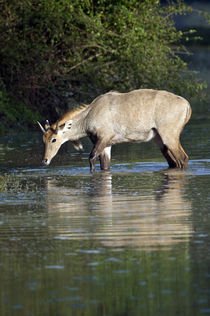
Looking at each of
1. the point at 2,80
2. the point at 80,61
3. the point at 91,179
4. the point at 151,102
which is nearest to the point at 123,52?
the point at 80,61

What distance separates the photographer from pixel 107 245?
8.02 metres

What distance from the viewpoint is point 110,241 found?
820cm

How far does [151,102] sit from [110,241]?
27.3 ft

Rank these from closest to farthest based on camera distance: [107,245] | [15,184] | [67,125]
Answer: [107,245] → [15,184] → [67,125]

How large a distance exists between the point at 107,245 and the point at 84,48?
17.6 metres

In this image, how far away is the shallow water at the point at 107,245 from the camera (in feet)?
20.0

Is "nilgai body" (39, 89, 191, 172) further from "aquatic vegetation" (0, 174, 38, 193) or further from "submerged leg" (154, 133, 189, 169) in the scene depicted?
"aquatic vegetation" (0, 174, 38, 193)

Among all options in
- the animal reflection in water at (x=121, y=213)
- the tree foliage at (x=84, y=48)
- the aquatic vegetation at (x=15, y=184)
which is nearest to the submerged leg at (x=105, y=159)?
the aquatic vegetation at (x=15, y=184)

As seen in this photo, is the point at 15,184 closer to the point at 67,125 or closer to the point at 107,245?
the point at 67,125

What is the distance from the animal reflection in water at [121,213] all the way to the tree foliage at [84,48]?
34.4 feet

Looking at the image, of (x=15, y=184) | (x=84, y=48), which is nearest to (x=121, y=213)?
(x=15, y=184)

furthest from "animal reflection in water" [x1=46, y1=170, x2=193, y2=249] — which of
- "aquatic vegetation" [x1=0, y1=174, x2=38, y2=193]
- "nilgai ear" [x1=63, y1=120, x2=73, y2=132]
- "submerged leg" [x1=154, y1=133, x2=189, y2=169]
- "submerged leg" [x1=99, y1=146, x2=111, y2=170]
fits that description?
"nilgai ear" [x1=63, y1=120, x2=73, y2=132]

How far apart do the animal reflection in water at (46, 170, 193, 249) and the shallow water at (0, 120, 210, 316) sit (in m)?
0.01

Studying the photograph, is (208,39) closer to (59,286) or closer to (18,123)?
(18,123)
